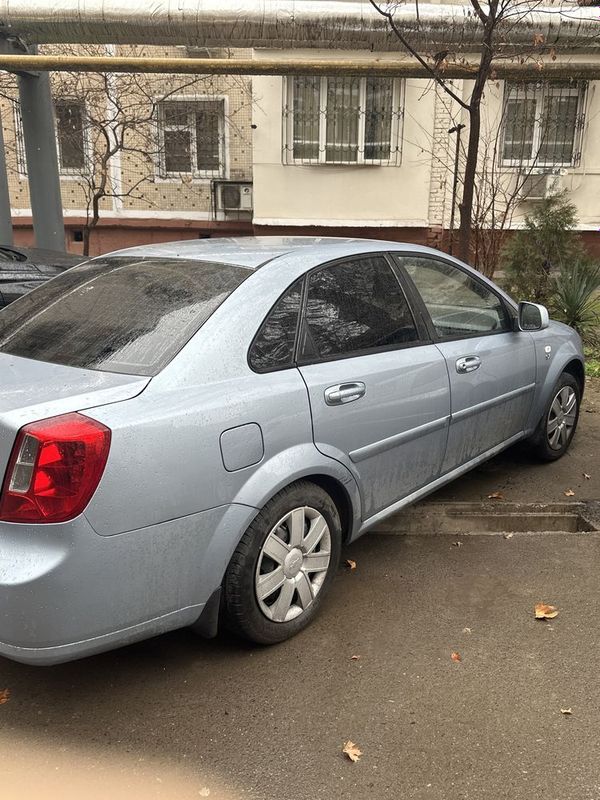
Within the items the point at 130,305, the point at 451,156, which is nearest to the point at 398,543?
the point at 130,305

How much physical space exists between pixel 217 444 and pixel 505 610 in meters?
1.61

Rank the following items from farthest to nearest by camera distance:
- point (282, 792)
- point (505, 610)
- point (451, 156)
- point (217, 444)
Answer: point (451, 156), point (505, 610), point (217, 444), point (282, 792)

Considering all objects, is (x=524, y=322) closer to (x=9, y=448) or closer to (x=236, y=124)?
(x=9, y=448)

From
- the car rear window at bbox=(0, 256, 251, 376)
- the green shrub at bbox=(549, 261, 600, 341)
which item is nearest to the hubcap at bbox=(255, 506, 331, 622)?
the car rear window at bbox=(0, 256, 251, 376)

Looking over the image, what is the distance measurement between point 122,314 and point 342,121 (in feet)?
34.5

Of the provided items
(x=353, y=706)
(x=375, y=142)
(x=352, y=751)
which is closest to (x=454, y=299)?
(x=353, y=706)

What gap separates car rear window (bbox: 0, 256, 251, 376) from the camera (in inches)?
100

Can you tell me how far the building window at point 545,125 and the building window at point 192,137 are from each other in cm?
561

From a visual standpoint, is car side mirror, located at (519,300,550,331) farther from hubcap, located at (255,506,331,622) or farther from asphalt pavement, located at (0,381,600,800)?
hubcap, located at (255,506,331,622)

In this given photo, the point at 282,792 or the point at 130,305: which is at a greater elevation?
the point at 130,305

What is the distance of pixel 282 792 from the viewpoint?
2.08 m

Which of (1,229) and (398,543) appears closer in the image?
(398,543)

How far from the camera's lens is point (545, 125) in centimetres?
1211

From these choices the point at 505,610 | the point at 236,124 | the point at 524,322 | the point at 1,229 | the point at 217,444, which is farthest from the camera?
the point at 236,124
